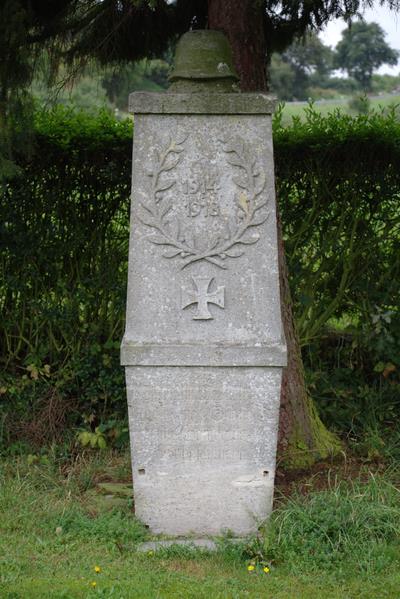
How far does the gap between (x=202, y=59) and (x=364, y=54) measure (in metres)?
44.5

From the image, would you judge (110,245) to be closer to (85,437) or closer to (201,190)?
(85,437)

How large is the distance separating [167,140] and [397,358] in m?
2.50

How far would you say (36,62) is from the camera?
4.57 m

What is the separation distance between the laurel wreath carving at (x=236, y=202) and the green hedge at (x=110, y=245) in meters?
1.58

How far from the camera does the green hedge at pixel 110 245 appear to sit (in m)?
5.36

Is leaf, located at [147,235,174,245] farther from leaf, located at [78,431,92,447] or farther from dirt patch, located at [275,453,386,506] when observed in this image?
leaf, located at [78,431,92,447]

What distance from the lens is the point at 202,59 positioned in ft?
12.7

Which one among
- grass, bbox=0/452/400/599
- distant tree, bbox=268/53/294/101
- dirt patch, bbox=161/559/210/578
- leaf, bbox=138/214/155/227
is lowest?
dirt patch, bbox=161/559/210/578

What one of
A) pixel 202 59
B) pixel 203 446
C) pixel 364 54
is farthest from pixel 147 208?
pixel 364 54

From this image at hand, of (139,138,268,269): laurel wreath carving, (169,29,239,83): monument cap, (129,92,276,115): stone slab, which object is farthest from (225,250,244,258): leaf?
(169,29,239,83): monument cap

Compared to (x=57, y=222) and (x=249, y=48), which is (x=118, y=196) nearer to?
(x=57, y=222)

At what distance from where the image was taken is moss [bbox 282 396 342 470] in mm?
4773

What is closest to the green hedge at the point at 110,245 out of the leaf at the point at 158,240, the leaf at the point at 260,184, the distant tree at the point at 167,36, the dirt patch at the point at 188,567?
the distant tree at the point at 167,36

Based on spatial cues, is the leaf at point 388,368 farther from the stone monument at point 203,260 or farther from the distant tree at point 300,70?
the distant tree at point 300,70
